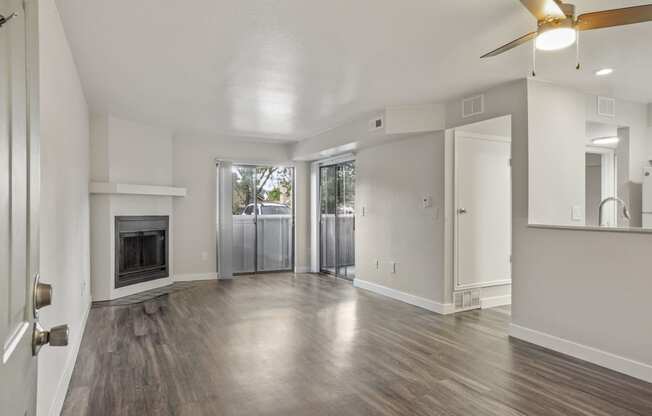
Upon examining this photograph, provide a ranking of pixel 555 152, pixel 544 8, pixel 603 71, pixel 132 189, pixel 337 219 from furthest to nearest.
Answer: pixel 337 219, pixel 132 189, pixel 555 152, pixel 603 71, pixel 544 8

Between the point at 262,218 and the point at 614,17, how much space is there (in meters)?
6.20

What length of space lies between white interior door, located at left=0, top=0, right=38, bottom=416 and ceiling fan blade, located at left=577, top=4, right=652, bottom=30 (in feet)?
8.31

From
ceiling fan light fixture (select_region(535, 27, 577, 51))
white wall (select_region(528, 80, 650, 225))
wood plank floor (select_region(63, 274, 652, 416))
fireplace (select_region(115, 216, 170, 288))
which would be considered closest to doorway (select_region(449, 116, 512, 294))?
wood plank floor (select_region(63, 274, 652, 416))

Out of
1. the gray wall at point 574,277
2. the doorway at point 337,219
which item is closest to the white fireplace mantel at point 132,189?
the doorway at point 337,219

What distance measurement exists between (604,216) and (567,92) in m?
1.98

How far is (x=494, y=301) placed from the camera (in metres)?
5.18

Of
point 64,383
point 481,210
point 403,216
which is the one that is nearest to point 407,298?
point 403,216

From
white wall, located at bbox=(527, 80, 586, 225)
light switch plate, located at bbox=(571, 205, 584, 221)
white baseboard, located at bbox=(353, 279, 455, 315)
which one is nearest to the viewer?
white wall, located at bbox=(527, 80, 586, 225)

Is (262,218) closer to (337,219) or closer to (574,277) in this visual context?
(337,219)

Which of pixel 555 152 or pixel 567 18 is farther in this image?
pixel 555 152

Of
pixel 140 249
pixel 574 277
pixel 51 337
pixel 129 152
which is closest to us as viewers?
pixel 51 337

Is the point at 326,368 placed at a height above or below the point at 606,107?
below

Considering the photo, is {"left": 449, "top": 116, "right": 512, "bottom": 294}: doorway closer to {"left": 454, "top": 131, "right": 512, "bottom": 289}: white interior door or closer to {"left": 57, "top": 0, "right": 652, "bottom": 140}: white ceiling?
{"left": 454, "top": 131, "right": 512, "bottom": 289}: white interior door

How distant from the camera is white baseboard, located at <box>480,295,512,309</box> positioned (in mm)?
5088
